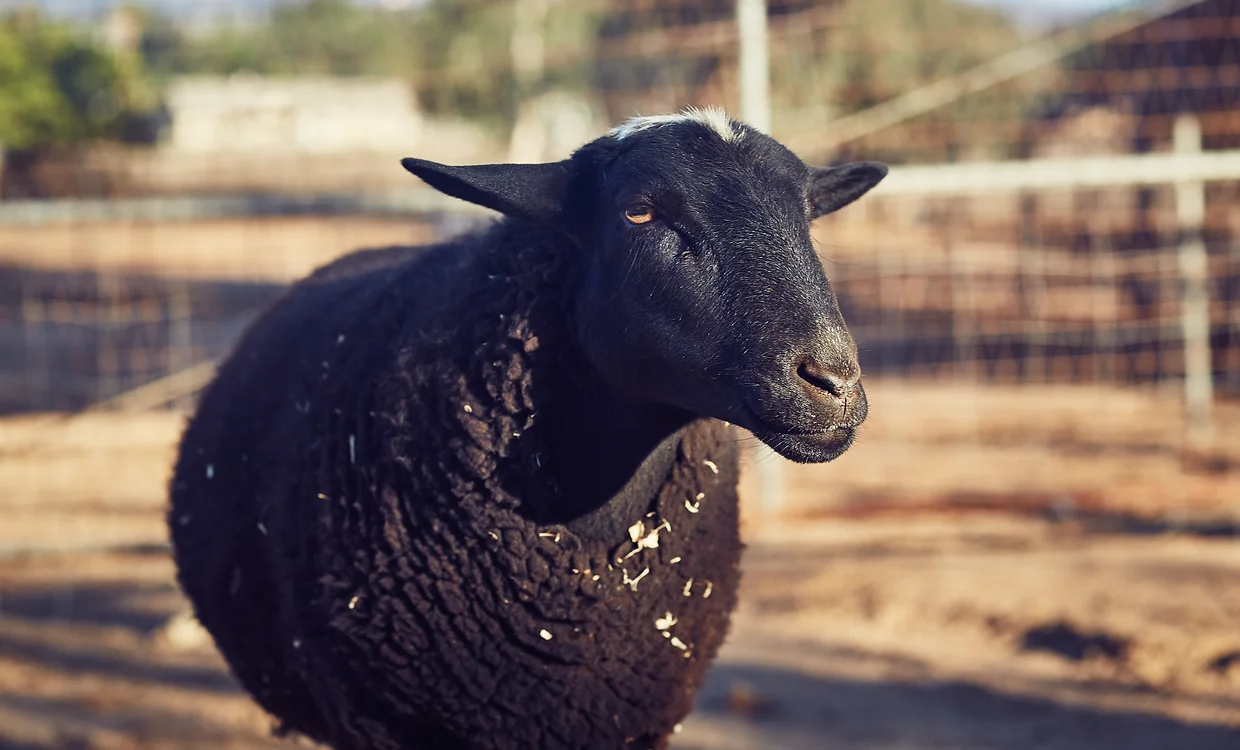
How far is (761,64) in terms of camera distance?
7383mm

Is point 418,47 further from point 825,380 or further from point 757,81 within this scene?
point 825,380

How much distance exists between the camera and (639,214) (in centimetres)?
279

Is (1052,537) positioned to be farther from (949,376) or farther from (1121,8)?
(949,376)

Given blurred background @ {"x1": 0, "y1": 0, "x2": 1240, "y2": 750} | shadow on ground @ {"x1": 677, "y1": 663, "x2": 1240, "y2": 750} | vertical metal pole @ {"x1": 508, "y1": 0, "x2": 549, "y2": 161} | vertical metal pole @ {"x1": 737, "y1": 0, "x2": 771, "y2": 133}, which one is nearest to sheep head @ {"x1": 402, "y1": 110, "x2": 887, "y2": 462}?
blurred background @ {"x1": 0, "y1": 0, "x2": 1240, "y2": 750}

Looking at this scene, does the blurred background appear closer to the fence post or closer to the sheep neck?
the fence post

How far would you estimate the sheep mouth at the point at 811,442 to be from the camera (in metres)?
2.49

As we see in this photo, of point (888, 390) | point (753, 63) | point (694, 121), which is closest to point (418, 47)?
point (888, 390)

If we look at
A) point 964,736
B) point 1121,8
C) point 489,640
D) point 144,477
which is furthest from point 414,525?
point 1121,8

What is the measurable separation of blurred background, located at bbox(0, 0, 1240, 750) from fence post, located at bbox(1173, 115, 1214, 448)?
0.04 metres

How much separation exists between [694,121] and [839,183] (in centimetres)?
60

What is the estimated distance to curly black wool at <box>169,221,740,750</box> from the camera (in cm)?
289

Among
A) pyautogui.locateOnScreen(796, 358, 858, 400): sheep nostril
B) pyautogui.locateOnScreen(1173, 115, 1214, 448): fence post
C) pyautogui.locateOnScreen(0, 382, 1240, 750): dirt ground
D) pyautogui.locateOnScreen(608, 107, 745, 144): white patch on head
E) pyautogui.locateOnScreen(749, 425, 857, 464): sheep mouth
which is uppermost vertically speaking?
pyautogui.locateOnScreen(608, 107, 745, 144): white patch on head

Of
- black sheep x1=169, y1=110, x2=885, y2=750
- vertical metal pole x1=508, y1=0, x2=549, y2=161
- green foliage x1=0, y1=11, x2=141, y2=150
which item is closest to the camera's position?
black sheep x1=169, y1=110, x2=885, y2=750

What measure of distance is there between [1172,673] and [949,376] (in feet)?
27.9
